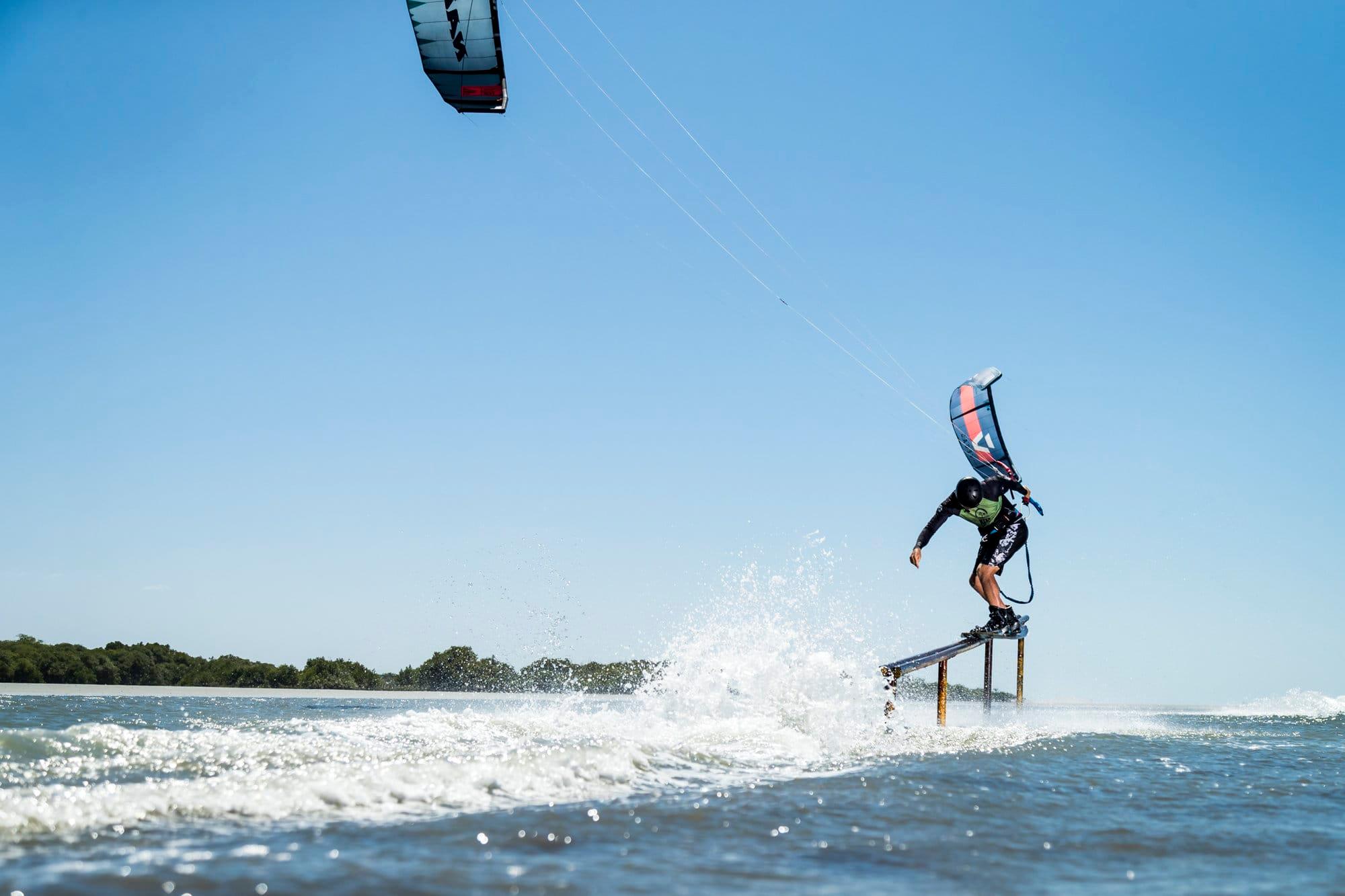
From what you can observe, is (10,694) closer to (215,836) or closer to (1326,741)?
(215,836)

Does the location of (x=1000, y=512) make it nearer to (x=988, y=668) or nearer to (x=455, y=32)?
(x=988, y=668)

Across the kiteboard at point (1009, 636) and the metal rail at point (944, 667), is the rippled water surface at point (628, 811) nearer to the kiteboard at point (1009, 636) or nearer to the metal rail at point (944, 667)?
the metal rail at point (944, 667)

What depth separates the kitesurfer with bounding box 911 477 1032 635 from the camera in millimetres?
11844

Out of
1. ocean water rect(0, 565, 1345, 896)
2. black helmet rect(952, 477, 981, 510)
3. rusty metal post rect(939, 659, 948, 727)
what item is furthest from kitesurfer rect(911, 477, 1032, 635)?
ocean water rect(0, 565, 1345, 896)

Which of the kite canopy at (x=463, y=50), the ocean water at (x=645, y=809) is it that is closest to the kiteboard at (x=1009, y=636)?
the ocean water at (x=645, y=809)

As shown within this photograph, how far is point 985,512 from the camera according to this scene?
11914 millimetres

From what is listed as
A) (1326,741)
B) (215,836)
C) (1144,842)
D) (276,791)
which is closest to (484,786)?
(276,791)

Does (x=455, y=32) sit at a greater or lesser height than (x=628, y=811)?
greater

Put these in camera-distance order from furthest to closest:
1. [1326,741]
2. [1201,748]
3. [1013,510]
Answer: [1326,741], [1013,510], [1201,748]

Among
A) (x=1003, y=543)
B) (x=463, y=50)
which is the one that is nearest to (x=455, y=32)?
(x=463, y=50)

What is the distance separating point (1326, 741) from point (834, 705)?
819cm

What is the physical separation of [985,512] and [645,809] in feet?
27.1

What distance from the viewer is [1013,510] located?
39.5 feet

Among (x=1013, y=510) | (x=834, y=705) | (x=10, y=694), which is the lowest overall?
(x=10, y=694)
